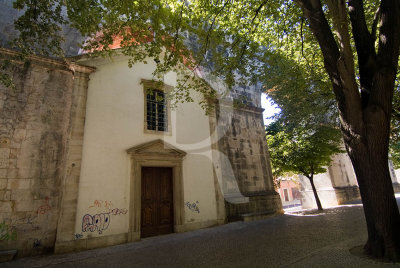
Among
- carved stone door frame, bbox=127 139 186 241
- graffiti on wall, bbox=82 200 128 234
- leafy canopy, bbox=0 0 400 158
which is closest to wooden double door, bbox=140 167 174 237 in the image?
carved stone door frame, bbox=127 139 186 241

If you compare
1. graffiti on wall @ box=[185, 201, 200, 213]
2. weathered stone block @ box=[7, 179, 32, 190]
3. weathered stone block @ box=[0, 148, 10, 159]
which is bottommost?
graffiti on wall @ box=[185, 201, 200, 213]

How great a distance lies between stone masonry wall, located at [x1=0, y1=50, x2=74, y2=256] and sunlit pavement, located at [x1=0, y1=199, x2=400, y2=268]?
813 mm

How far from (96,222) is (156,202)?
218cm

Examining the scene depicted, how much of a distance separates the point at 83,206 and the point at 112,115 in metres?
3.17

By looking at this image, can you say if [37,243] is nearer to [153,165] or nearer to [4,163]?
[4,163]

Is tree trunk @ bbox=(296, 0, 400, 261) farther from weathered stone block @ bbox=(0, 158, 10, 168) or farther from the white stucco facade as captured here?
weathered stone block @ bbox=(0, 158, 10, 168)

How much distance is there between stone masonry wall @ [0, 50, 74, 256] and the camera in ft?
19.0

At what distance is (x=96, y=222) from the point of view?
6.50 meters

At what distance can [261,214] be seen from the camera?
32.9 feet

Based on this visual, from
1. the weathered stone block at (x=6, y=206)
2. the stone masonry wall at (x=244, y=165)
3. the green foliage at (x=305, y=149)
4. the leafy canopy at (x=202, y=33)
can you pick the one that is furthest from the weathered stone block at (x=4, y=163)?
the green foliage at (x=305, y=149)

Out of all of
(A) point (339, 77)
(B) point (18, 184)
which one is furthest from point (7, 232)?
(A) point (339, 77)

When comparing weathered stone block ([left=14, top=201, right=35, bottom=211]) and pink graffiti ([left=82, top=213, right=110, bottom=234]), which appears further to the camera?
pink graffiti ([left=82, top=213, right=110, bottom=234])

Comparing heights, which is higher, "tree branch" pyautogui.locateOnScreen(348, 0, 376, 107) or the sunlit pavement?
"tree branch" pyautogui.locateOnScreen(348, 0, 376, 107)

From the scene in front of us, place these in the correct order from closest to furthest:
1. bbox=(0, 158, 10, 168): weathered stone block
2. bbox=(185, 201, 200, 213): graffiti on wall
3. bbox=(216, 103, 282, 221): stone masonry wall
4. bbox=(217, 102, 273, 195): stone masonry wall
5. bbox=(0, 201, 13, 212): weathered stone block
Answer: bbox=(0, 201, 13, 212): weathered stone block, bbox=(0, 158, 10, 168): weathered stone block, bbox=(185, 201, 200, 213): graffiti on wall, bbox=(216, 103, 282, 221): stone masonry wall, bbox=(217, 102, 273, 195): stone masonry wall
